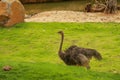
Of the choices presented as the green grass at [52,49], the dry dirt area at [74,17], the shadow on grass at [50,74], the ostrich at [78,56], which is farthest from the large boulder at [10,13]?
the shadow on grass at [50,74]

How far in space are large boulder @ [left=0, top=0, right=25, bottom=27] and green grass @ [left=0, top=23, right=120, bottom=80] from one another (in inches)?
12.6

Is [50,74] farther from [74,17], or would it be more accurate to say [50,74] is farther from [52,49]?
[74,17]

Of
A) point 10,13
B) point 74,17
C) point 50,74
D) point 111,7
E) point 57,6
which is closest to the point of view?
point 50,74

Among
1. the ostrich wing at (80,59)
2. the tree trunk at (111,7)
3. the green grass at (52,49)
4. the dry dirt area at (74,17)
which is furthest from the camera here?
the tree trunk at (111,7)

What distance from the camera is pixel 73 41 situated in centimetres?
1333

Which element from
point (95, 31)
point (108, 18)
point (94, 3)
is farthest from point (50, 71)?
point (94, 3)

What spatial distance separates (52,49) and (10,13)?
4.24 metres

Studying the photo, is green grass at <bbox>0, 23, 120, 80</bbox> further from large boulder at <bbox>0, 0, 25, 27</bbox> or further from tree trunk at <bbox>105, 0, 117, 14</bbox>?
tree trunk at <bbox>105, 0, 117, 14</bbox>

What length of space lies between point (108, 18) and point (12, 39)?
567 centimetres

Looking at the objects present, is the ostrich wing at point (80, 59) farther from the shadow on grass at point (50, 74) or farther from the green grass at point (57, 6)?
the green grass at point (57, 6)

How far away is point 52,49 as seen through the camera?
12.3 metres

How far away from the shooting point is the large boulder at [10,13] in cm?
1573

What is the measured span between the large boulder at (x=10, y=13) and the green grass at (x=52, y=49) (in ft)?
1.05

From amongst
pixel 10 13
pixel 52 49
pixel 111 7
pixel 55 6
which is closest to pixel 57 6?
A: pixel 55 6
